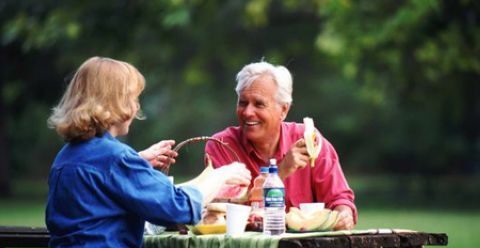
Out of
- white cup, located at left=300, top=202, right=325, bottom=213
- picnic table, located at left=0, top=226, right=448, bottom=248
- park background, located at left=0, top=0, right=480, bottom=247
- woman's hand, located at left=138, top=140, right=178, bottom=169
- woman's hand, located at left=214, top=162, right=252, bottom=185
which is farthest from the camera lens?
park background, located at left=0, top=0, right=480, bottom=247

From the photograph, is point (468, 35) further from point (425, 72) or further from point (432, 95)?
point (432, 95)

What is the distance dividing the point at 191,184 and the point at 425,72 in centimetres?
2006

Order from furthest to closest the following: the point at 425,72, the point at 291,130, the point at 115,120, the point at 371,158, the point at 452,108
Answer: the point at 371,158
the point at 452,108
the point at 425,72
the point at 291,130
the point at 115,120

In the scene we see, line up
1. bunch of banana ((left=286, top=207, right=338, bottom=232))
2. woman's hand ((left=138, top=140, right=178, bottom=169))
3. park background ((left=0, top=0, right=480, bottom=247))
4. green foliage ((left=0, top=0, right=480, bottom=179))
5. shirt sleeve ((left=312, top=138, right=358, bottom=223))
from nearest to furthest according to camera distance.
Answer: bunch of banana ((left=286, top=207, right=338, bottom=232)) < woman's hand ((left=138, top=140, right=178, bottom=169)) < shirt sleeve ((left=312, top=138, right=358, bottom=223)) < park background ((left=0, top=0, right=480, bottom=247)) < green foliage ((left=0, top=0, right=480, bottom=179))

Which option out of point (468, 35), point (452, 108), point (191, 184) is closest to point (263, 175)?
point (191, 184)

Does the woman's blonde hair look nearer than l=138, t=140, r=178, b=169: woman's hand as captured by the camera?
Yes

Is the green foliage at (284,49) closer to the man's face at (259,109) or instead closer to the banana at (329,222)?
the man's face at (259,109)

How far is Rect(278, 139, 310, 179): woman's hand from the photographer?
6.00 m

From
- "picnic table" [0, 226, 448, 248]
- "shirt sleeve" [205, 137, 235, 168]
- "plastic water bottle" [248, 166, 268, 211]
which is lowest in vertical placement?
"picnic table" [0, 226, 448, 248]

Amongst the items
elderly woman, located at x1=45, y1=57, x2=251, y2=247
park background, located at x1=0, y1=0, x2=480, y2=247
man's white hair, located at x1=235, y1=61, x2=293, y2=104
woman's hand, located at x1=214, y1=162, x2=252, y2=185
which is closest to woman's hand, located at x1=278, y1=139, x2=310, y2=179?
man's white hair, located at x1=235, y1=61, x2=293, y2=104

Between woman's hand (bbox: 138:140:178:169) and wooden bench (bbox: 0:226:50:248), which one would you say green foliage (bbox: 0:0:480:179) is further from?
woman's hand (bbox: 138:140:178:169)

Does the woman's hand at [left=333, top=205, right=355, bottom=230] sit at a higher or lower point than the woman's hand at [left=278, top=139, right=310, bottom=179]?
lower

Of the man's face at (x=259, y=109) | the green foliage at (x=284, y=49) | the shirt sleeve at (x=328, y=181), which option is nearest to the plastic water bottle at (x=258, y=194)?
the shirt sleeve at (x=328, y=181)

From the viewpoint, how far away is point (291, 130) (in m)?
6.73
